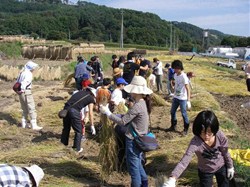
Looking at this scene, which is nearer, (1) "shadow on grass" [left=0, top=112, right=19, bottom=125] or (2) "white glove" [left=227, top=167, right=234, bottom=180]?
(2) "white glove" [left=227, top=167, right=234, bottom=180]

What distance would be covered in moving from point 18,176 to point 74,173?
10.4 feet

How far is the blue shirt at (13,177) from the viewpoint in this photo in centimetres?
301

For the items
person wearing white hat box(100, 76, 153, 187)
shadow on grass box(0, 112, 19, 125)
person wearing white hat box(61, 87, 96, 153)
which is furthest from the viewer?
shadow on grass box(0, 112, 19, 125)

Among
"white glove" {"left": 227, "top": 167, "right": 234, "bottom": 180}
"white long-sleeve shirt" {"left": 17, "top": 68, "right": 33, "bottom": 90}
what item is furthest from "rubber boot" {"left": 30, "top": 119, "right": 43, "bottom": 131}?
"white glove" {"left": 227, "top": 167, "right": 234, "bottom": 180}

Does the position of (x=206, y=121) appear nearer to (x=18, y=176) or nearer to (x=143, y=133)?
(x=143, y=133)

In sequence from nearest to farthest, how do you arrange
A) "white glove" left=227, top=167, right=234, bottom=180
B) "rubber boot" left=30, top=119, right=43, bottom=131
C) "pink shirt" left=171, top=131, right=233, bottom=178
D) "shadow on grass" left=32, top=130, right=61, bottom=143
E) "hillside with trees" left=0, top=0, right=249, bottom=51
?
1. "pink shirt" left=171, top=131, right=233, bottom=178
2. "white glove" left=227, top=167, right=234, bottom=180
3. "shadow on grass" left=32, top=130, right=61, bottom=143
4. "rubber boot" left=30, top=119, right=43, bottom=131
5. "hillside with trees" left=0, top=0, right=249, bottom=51

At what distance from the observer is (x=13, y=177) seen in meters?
3.04

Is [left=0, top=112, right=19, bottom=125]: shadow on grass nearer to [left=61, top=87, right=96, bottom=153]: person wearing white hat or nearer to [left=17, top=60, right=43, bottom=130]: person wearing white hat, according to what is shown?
[left=17, top=60, right=43, bottom=130]: person wearing white hat

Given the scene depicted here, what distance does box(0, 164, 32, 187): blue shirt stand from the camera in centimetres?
301

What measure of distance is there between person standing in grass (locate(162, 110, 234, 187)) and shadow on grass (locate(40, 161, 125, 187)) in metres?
1.93

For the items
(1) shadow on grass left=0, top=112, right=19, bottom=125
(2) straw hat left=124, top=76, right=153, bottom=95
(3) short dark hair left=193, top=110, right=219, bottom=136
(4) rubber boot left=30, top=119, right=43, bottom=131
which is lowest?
(1) shadow on grass left=0, top=112, right=19, bottom=125

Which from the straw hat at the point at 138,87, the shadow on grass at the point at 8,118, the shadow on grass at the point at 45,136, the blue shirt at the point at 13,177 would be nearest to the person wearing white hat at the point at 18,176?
the blue shirt at the point at 13,177

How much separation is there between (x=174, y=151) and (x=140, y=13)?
5657 inches

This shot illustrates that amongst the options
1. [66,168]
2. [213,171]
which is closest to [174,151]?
[66,168]
